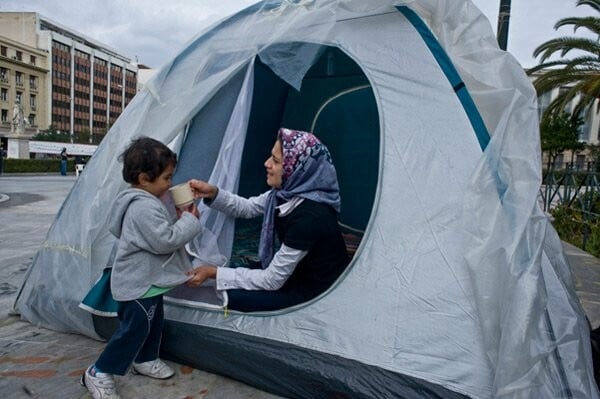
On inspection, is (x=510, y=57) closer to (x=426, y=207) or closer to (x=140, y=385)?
(x=426, y=207)

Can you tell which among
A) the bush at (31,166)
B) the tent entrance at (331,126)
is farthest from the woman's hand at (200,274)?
the bush at (31,166)

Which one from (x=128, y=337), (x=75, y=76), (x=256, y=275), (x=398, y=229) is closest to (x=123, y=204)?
(x=128, y=337)

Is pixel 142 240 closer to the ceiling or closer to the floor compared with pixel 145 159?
closer to the floor

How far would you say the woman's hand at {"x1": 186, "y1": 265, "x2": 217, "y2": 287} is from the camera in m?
2.32

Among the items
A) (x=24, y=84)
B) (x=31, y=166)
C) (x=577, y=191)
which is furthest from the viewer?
(x=24, y=84)

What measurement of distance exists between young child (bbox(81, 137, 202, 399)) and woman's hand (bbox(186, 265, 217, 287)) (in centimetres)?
8

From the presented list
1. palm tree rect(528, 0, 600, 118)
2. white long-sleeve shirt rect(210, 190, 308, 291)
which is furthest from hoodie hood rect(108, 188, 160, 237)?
palm tree rect(528, 0, 600, 118)

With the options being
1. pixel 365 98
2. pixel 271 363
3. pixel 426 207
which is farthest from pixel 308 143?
pixel 365 98

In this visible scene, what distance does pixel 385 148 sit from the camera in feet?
7.48

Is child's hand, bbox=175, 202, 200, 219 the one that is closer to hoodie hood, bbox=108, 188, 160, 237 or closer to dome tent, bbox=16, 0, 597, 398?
hoodie hood, bbox=108, 188, 160, 237

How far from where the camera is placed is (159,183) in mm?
2242

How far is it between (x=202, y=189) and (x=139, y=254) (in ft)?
1.94

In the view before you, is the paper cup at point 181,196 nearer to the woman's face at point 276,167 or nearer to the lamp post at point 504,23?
the woman's face at point 276,167

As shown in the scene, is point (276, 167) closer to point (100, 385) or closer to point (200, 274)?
point (200, 274)
